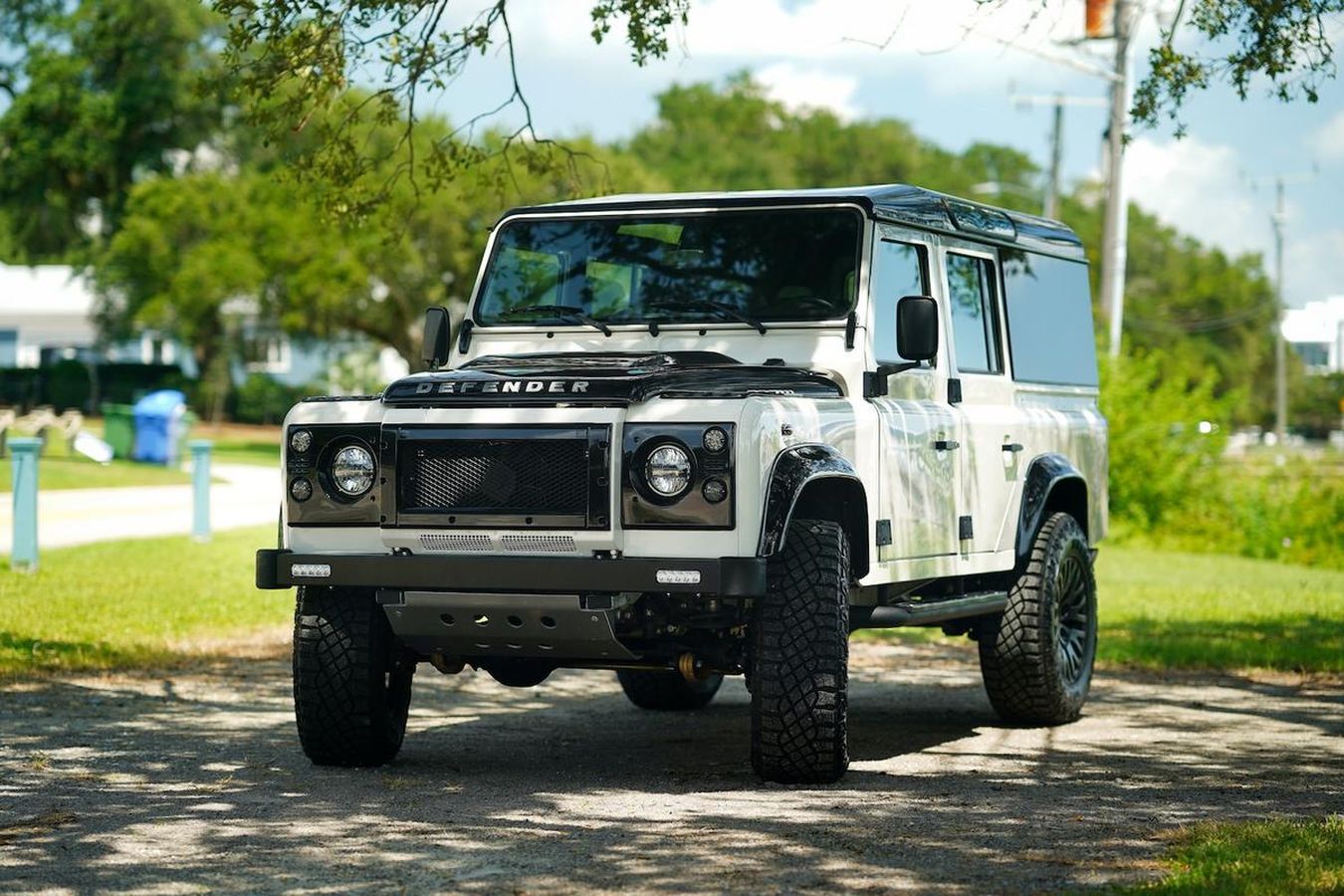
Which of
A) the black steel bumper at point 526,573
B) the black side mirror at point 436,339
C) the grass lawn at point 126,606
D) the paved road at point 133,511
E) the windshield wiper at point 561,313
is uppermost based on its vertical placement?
the windshield wiper at point 561,313

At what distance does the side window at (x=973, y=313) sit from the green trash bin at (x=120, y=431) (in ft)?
94.3

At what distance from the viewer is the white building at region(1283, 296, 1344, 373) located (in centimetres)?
4915

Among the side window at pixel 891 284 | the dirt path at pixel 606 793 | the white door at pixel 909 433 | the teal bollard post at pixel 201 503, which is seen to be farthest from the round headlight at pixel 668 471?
the teal bollard post at pixel 201 503

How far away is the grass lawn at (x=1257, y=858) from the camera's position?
5789mm

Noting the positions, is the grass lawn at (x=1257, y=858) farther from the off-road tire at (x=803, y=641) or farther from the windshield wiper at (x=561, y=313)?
the windshield wiper at (x=561, y=313)

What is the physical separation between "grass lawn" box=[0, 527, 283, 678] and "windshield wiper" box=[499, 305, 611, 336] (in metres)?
4.13

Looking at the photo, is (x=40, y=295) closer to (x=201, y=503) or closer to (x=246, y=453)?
(x=246, y=453)

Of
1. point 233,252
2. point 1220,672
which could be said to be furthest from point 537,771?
point 233,252

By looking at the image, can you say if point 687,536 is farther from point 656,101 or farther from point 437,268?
point 656,101

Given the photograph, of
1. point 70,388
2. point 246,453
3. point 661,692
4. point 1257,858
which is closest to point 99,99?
point 70,388

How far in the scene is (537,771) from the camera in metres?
8.51

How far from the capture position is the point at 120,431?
121 feet

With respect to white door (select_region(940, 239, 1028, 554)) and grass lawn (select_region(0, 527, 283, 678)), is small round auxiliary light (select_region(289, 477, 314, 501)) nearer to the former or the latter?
white door (select_region(940, 239, 1028, 554))

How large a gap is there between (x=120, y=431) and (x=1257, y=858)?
3304 centimetres
